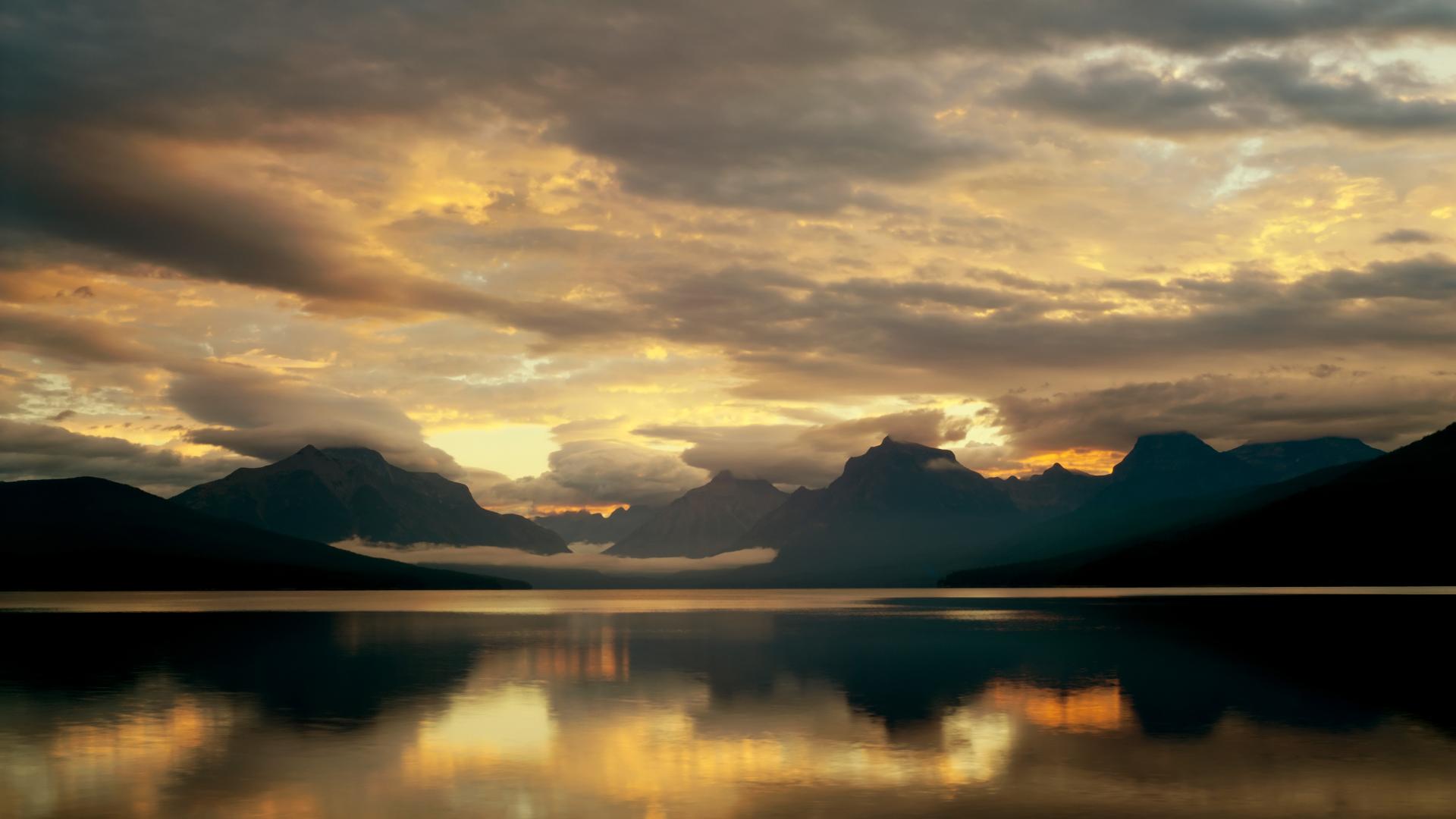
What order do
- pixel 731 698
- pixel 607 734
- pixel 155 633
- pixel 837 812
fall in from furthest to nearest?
1. pixel 155 633
2. pixel 731 698
3. pixel 607 734
4. pixel 837 812

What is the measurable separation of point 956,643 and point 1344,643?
35006 millimetres

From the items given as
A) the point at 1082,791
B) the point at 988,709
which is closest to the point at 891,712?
the point at 988,709

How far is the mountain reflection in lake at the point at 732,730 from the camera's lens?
3644 centimetres

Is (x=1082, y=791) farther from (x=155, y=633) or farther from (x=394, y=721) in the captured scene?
(x=155, y=633)

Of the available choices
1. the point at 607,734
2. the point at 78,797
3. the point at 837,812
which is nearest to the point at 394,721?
the point at 607,734

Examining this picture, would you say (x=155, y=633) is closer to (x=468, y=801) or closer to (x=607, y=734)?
(x=607, y=734)

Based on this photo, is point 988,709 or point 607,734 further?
point 988,709

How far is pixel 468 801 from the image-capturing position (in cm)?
3622

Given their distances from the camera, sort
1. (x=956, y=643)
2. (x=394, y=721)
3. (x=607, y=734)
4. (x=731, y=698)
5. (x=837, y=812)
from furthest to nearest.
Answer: (x=956, y=643) → (x=731, y=698) → (x=394, y=721) → (x=607, y=734) → (x=837, y=812)

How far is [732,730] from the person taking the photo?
51.7 m

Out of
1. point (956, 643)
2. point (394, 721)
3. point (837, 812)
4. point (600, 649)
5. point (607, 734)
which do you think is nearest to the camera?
point (837, 812)

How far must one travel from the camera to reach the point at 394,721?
54438 millimetres

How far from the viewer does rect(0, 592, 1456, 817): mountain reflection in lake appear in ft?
120

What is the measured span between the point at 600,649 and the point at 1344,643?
68225 mm
